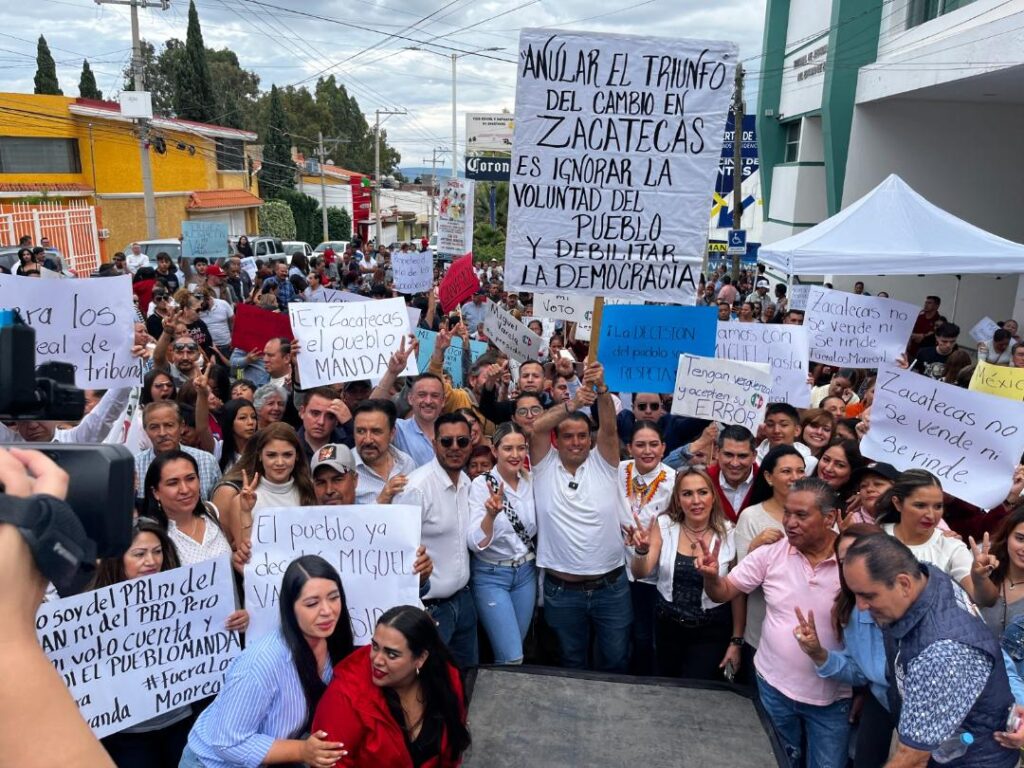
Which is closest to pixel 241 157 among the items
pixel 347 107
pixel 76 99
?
pixel 76 99

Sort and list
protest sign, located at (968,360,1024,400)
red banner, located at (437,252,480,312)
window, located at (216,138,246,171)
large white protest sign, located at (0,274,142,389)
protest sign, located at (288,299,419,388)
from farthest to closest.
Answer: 1. window, located at (216,138,246,171)
2. red banner, located at (437,252,480,312)
3. protest sign, located at (968,360,1024,400)
4. protest sign, located at (288,299,419,388)
5. large white protest sign, located at (0,274,142,389)

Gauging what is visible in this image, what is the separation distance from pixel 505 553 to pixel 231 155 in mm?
44354

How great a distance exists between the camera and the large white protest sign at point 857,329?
7477 millimetres

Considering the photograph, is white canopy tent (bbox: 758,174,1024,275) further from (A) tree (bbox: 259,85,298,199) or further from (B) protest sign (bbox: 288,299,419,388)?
(A) tree (bbox: 259,85,298,199)

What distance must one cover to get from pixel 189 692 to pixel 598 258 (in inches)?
118

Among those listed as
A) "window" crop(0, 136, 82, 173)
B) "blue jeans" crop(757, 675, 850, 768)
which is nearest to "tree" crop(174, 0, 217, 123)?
"window" crop(0, 136, 82, 173)

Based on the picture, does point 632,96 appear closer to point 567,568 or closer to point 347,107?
point 567,568

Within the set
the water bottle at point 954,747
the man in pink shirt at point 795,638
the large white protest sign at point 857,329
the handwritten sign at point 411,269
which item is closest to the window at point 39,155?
the handwritten sign at point 411,269

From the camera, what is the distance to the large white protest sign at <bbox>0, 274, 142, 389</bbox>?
16.1 feet

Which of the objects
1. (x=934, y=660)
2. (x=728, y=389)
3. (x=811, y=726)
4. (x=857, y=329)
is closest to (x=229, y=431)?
(x=728, y=389)

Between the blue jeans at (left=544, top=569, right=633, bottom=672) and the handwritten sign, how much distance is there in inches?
340

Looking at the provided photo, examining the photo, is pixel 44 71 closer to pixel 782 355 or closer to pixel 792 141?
pixel 792 141

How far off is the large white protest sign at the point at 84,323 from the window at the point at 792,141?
22393 millimetres

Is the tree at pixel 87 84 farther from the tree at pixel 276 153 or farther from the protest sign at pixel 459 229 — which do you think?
the protest sign at pixel 459 229
